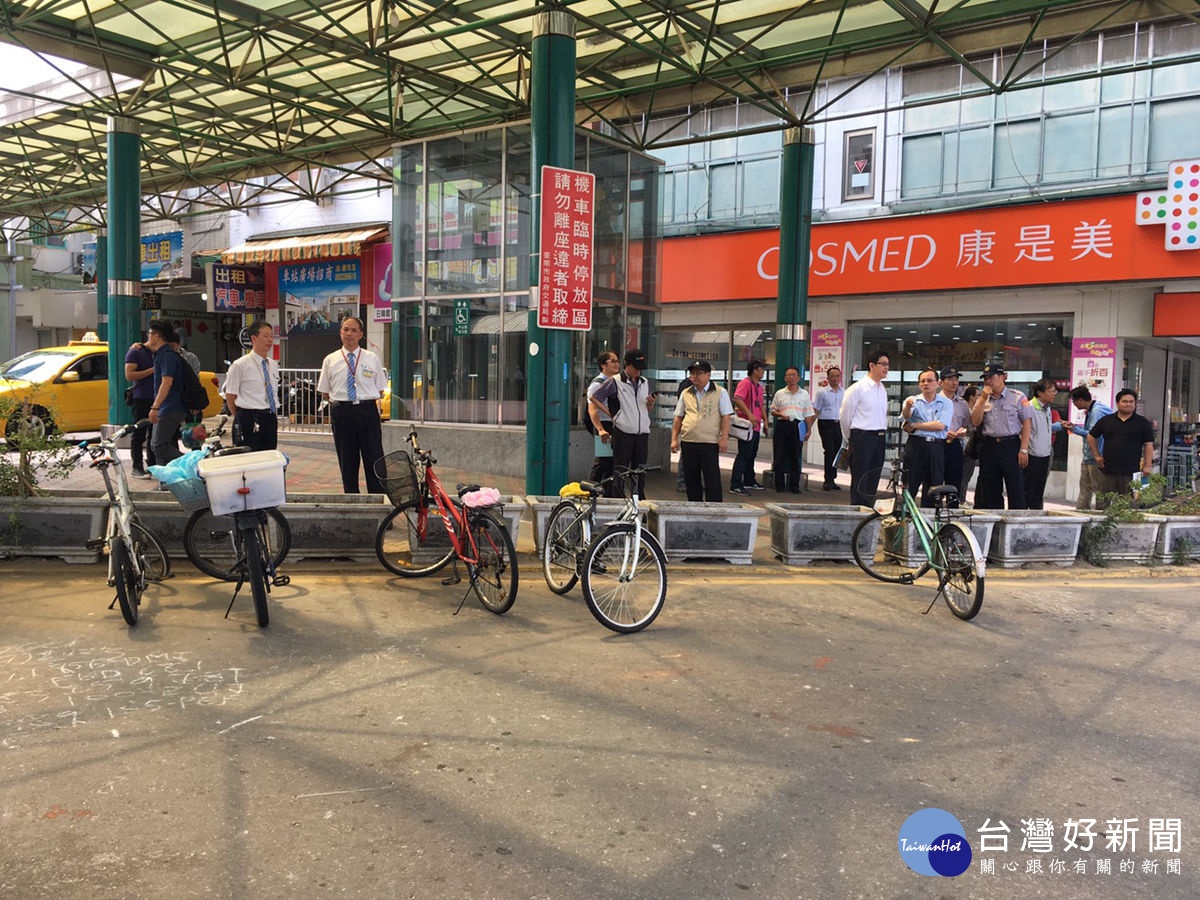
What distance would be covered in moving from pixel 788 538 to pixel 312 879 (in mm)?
6101

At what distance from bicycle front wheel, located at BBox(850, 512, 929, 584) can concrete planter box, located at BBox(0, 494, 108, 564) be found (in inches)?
248

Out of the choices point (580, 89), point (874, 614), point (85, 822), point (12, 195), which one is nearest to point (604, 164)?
point (580, 89)

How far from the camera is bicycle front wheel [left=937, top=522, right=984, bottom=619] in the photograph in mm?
6629

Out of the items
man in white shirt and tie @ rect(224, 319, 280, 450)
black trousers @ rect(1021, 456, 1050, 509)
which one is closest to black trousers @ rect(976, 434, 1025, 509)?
black trousers @ rect(1021, 456, 1050, 509)

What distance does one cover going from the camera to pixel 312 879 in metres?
3.04

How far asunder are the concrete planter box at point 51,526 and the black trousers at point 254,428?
163 cm

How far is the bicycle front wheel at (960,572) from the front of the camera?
21.7 feet

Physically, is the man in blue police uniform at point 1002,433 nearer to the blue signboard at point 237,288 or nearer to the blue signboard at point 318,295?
the blue signboard at point 318,295

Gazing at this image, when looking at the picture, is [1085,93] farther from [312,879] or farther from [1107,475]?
[312,879]

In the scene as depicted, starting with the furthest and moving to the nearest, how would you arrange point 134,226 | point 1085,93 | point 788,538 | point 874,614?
point 134,226
point 1085,93
point 788,538
point 874,614

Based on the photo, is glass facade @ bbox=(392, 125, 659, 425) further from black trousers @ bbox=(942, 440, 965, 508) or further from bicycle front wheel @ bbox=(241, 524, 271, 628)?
bicycle front wheel @ bbox=(241, 524, 271, 628)

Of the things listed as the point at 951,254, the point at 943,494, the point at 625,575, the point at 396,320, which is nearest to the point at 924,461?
the point at 943,494

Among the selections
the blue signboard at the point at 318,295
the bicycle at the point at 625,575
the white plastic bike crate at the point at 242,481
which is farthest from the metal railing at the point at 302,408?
the bicycle at the point at 625,575

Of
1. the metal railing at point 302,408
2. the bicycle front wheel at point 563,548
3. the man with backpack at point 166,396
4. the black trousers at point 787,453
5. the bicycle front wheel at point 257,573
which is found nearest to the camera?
the bicycle front wheel at point 257,573
